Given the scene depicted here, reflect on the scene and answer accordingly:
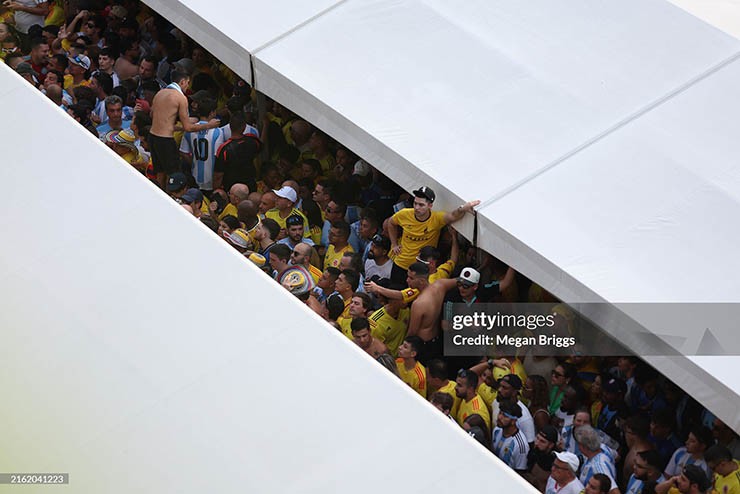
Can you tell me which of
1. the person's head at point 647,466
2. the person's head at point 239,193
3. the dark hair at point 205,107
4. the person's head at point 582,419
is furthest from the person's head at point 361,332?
the dark hair at point 205,107

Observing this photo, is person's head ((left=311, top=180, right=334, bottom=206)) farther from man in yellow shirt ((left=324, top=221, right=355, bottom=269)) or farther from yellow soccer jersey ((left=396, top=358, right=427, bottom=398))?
yellow soccer jersey ((left=396, top=358, right=427, bottom=398))

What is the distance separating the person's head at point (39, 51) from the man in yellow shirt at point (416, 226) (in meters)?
3.78

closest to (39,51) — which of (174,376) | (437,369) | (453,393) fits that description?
(174,376)

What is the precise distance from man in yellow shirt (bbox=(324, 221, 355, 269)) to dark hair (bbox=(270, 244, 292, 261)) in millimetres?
336

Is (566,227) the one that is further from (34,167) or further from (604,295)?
(34,167)

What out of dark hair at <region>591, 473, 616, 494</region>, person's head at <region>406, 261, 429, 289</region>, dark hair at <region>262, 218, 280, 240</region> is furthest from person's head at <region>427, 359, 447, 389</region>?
dark hair at <region>262, 218, 280, 240</region>

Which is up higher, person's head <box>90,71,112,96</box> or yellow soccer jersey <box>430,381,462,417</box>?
yellow soccer jersey <box>430,381,462,417</box>

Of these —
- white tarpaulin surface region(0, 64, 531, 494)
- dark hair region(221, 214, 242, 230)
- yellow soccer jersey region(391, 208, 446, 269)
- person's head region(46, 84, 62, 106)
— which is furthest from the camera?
person's head region(46, 84, 62, 106)

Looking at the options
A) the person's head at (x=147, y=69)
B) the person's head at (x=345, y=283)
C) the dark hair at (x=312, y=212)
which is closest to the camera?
the person's head at (x=345, y=283)

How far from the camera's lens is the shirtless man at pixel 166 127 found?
7727 millimetres

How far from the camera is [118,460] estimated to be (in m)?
4.96

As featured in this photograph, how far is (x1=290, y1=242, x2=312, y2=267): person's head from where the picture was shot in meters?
6.67

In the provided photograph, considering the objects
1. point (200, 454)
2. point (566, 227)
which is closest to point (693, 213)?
point (566, 227)

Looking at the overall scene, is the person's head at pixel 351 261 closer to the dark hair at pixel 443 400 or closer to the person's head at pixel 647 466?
the dark hair at pixel 443 400
